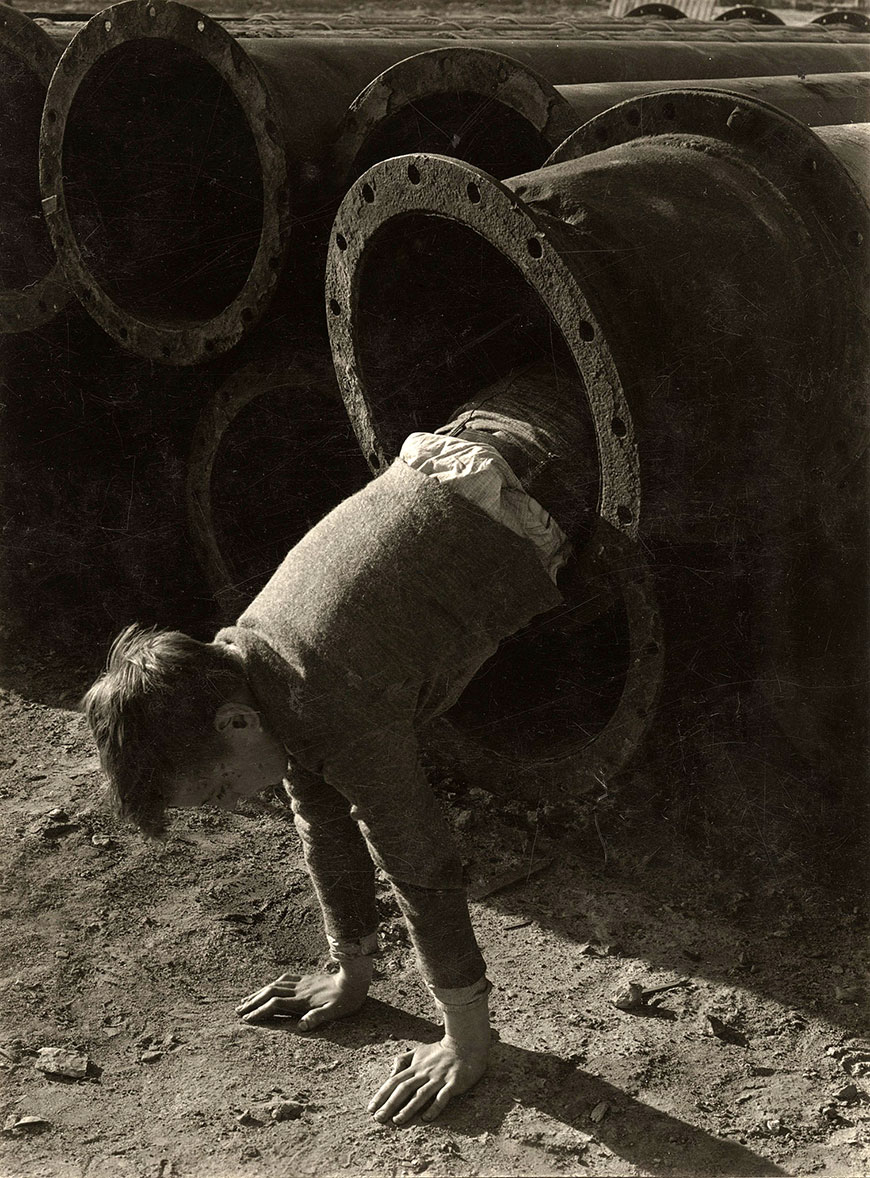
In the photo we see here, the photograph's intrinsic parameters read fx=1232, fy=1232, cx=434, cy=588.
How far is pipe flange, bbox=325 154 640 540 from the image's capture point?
2.41 m

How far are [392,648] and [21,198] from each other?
2.67 m

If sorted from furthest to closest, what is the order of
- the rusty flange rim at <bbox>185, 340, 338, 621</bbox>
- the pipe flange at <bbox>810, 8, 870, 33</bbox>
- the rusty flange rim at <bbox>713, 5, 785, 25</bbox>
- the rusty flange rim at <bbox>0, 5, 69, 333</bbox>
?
the rusty flange rim at <bbox>713, 5, 785, 25</bbox> < the pipe flange at <bbox>810, 8, 870, 33</bbox> < the rusty flange rim at <bbox>0, 5, 69, 333</bbox> < the rusty flange rim at <bbox>185, 340, 338, 621</bbox>

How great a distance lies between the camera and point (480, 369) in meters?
3.33

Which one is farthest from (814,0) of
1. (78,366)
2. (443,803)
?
(443,803)

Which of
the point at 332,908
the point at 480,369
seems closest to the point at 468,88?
the point at 480,369

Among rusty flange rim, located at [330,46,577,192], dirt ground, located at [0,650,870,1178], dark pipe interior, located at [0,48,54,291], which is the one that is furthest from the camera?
dark pipe interior, located at [0,48,54,291]

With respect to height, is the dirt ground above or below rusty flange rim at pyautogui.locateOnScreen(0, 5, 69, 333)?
below

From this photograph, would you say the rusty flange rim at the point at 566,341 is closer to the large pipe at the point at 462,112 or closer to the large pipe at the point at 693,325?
the large pipe at the point at 693,325

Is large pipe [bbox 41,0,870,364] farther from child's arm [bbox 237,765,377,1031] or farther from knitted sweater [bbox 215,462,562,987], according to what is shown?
child's arm [bbox 237,765,377,1031]

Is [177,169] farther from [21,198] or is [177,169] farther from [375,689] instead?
[375,689]

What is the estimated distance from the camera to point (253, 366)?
11.9 feet

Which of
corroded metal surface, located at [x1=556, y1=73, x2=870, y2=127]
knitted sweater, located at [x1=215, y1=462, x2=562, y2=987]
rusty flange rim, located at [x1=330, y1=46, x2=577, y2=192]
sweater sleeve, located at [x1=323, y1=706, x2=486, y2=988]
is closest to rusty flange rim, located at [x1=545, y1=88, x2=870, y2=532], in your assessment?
rusty flange rim, located at [x1=330, y1=46, x2=577, y2=192]

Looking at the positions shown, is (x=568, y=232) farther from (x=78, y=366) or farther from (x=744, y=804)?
(x=78, y=366)

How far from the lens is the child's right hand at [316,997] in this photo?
8.84 feet
